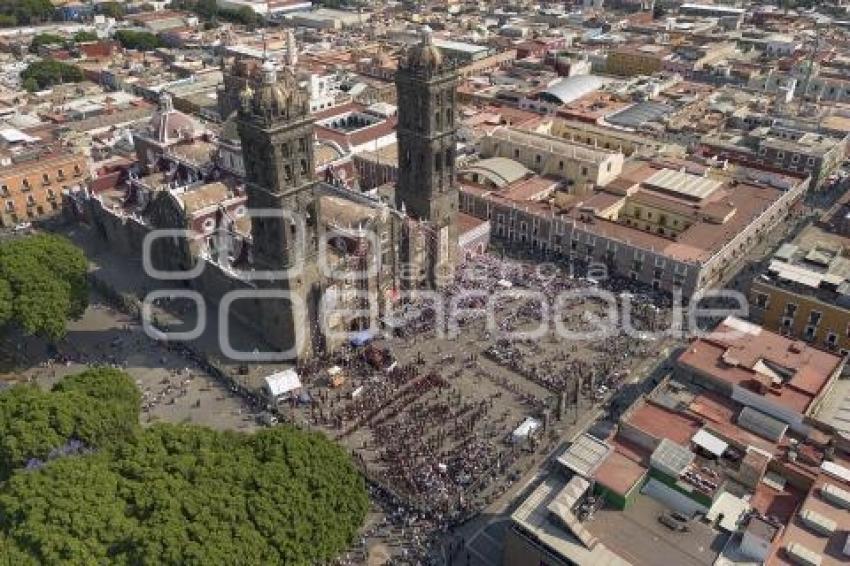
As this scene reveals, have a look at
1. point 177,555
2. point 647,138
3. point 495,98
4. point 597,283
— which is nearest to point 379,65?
point 495,98

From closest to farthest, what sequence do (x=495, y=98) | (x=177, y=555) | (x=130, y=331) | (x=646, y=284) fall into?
(x=177, y=555)
(x=130, y=331)
(x=646, y=284)
(x=495, y=98)

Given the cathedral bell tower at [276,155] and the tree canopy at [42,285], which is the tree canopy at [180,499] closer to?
the tree canopy at [42,285]

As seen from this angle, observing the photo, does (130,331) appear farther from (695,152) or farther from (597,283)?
(695,152)

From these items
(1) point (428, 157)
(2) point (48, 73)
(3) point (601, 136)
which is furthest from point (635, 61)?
(2) point (48, 73)

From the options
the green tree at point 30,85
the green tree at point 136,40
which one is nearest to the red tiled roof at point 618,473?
the green tree at point 30,85

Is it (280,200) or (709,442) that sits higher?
(280,200)

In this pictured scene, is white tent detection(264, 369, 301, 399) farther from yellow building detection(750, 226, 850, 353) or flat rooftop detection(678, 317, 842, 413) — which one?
yellow building detection(750, 226, 850, 353)

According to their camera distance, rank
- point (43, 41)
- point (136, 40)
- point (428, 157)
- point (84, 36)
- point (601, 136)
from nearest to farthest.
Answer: point (428, 157)
point (601, 136)
point (43, 41)
point (84, 36)
point (136, 40)

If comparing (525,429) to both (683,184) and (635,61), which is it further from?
(635,61)
